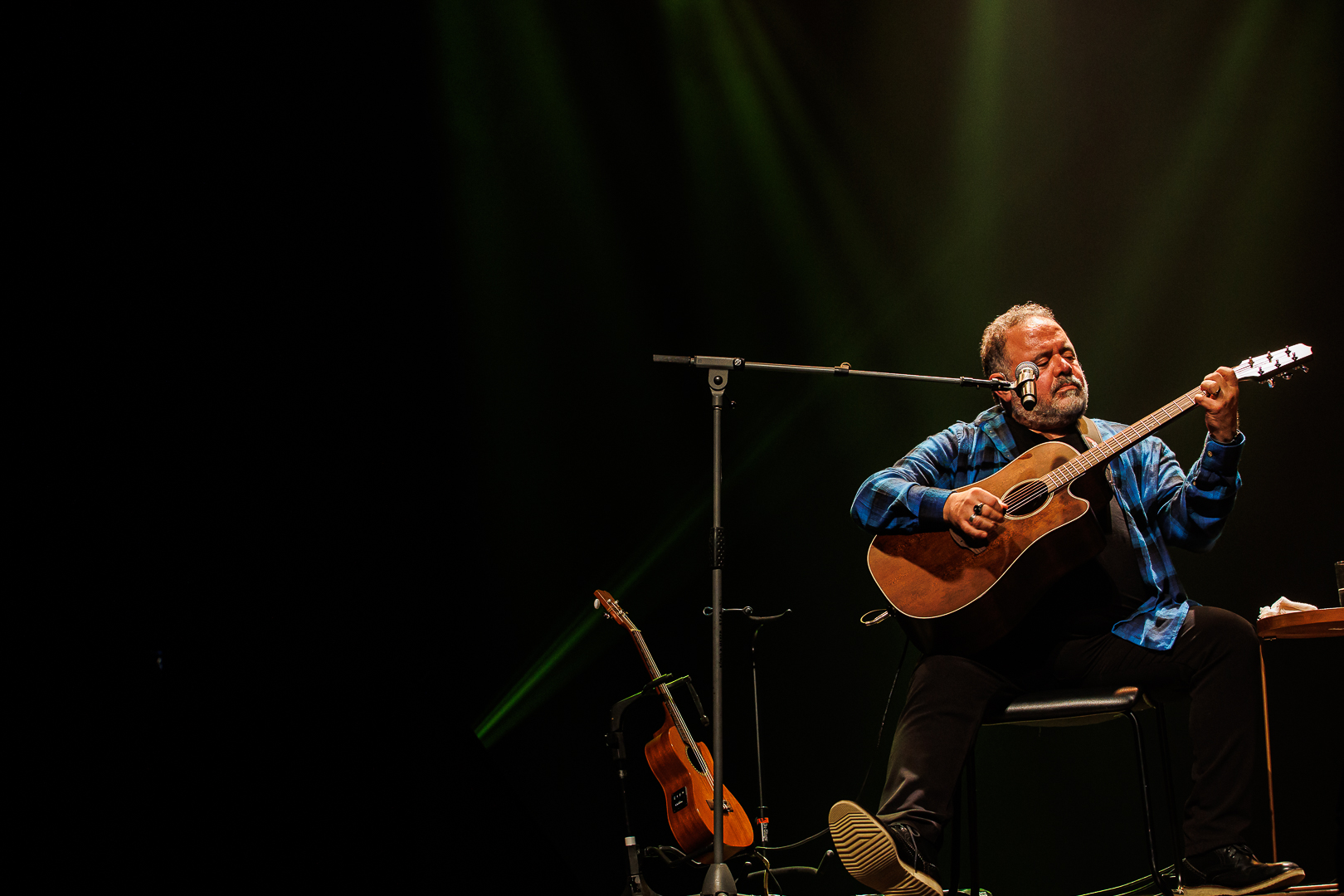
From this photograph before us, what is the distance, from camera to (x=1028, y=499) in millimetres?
2496

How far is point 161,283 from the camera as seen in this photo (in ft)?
10.5

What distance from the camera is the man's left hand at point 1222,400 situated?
2.39 m

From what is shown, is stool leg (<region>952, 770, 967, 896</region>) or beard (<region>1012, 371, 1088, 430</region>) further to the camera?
beard (<region>1012, 371, 1088, 430</region>)

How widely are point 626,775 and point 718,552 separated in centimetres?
184

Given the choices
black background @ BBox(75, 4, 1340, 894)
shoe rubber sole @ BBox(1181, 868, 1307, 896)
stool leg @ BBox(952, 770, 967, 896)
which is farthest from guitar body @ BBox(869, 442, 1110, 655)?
black background @ BBox(75, 4, 1340, 894)

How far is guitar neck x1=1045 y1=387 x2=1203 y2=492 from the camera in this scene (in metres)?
2.47

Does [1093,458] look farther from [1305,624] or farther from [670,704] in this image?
[670,704]

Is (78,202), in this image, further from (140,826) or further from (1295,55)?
(1295,55)

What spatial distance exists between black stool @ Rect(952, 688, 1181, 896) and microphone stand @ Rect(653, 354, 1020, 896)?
23.8 inches

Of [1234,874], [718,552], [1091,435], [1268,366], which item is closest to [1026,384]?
[1091,435]

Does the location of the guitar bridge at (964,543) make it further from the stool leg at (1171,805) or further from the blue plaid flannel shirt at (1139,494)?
the stool leg at (1171,805)

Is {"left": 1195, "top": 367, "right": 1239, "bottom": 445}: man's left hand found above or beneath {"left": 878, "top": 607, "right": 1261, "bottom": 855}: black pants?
above

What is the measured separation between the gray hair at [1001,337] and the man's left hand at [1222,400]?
65 centimetres

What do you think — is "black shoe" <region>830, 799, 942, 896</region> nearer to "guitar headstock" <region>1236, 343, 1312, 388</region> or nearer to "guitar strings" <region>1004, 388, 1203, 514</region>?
"guitar strings" <region>1004, 388, 1203, 514</region>
